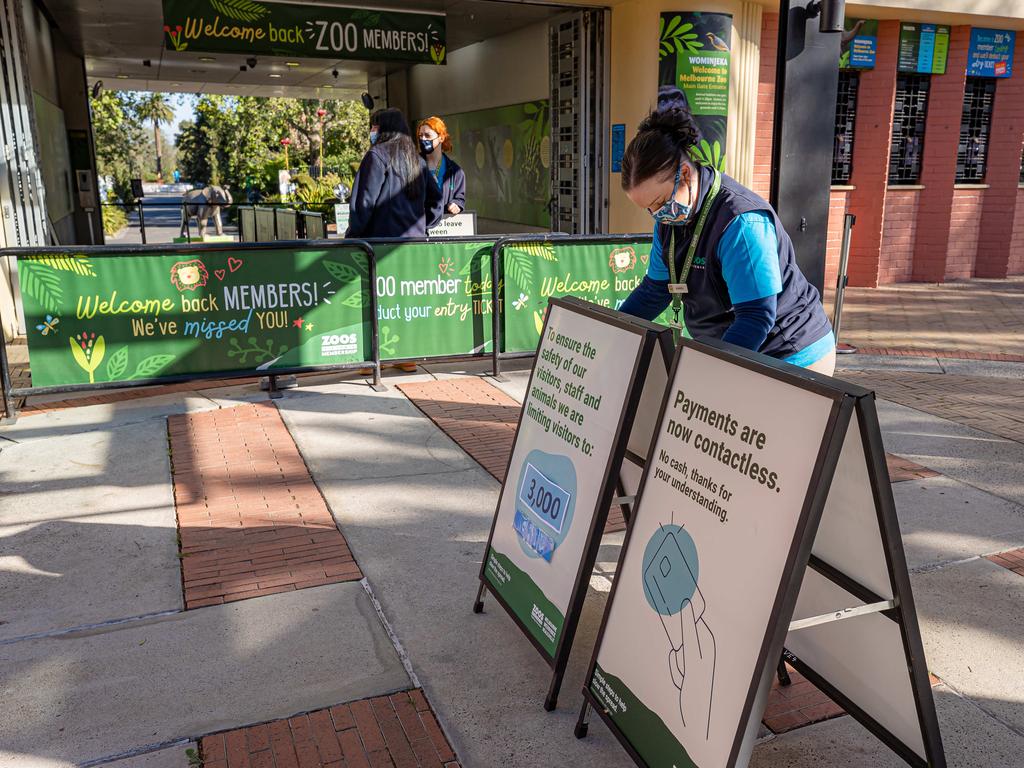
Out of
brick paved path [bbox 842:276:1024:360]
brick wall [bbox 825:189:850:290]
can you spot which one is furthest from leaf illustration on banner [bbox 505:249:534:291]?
brick wall [bbox 825:189:850:290]

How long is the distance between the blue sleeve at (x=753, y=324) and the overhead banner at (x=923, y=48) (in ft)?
38.8

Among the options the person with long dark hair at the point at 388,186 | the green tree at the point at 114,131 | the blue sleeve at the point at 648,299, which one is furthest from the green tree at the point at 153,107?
the blue sleeve at the point at 648,299

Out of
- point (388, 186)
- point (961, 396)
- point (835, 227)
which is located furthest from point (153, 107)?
point (961, 396)

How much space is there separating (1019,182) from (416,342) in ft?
39.5

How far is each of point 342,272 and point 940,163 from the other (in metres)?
10.7

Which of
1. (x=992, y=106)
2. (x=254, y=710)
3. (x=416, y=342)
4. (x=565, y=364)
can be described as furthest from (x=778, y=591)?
(x=992, y=106)

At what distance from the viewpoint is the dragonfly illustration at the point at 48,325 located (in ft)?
20.5

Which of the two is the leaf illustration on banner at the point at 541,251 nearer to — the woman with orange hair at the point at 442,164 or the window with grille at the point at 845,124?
the woman with orange hair at the point at 442,164

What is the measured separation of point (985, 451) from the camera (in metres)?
5.75

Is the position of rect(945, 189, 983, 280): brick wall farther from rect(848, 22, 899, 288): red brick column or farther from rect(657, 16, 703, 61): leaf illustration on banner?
rect(657, 16, 703, 61): leaf illustration on banner

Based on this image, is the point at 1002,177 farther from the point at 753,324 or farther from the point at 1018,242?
the point at 753,324

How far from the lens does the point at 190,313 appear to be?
21.7ft

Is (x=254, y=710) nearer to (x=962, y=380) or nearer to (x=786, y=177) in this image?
(x=786, y=177)

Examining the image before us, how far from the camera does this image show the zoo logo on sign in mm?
7094
